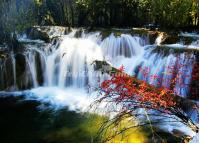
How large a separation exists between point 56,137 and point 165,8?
12.5m

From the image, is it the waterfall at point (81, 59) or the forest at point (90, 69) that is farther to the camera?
the waterfall at point (81, 59)

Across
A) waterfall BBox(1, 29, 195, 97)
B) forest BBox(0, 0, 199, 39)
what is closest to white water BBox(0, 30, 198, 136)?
waterfall BBox(1, 29, 195, 97)

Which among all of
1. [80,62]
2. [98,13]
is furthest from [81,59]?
[98,13]

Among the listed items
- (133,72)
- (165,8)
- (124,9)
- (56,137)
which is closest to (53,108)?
(56,137)

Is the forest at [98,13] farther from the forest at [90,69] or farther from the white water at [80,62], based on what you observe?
the white water at [80,62]

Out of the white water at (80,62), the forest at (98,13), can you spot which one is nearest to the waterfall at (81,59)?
the white water at (80,62)

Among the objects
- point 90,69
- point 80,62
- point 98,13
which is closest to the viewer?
point 90,69

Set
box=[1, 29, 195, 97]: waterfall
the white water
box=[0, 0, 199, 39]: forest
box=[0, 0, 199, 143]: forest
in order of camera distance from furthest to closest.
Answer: box=[0, 0, 199, 39]: forest → box=[1, 29, 195, 97]: waterfall → the white water → box=[0, 0, 199, 143]: forest

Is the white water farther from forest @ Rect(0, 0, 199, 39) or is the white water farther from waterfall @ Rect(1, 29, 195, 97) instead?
forest @ Rect(0, 0, 199, 39)

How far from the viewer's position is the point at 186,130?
10.7 meters

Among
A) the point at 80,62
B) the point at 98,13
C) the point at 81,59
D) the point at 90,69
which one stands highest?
the point at 98,13

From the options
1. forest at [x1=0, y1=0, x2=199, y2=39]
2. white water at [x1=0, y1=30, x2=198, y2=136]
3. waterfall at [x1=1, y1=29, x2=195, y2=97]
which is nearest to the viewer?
white water at [x1=0, y1=30, x2=198, y2=136]

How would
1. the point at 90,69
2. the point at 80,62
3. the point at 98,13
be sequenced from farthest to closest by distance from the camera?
1. the point at 98,13
2. the point at 80,62
3. the point at 90,69

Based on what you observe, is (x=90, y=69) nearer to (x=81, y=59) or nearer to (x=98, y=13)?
(x=81, y=59)
